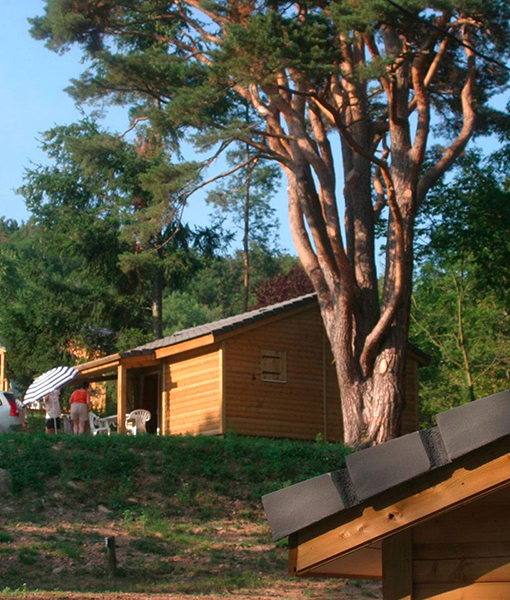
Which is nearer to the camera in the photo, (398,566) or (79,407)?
(398,566)

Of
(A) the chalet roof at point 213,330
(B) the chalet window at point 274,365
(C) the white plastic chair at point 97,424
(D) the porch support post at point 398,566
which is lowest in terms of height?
(D) the porch support post at point 398,566

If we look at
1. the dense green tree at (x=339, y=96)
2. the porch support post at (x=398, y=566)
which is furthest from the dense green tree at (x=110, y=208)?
the porch support post at (x=398, y=566)

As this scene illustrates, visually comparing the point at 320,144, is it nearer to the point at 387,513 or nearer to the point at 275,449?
the point at 275,449

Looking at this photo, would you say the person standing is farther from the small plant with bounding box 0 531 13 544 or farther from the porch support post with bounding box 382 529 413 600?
the porch support post with bounding box 382 529 413 600

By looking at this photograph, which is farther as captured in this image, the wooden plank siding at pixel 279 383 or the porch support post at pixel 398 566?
the wooden plank siding at pixel 279 383

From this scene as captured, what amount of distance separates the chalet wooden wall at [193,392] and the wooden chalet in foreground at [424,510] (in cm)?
2237

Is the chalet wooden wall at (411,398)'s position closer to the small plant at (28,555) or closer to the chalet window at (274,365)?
the chalet window at (274,365)

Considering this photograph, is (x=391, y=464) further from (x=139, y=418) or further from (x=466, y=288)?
(x=466, y=288)

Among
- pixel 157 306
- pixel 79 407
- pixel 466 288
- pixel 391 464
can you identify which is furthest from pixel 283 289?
pixel 391 464

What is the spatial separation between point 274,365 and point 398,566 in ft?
79.7

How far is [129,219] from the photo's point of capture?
2353cm

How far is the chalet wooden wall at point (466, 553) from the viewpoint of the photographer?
441 centimetres

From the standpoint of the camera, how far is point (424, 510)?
426 centimetres

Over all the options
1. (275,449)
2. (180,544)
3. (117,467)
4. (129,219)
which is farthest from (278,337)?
(180,544)
